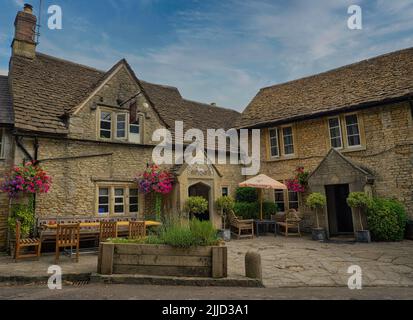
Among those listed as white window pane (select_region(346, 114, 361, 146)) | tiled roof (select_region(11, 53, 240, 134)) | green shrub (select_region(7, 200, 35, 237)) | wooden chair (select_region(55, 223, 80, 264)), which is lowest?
wooden chair (select_region(55, 223, 80, 264))

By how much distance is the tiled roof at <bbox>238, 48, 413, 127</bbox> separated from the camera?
43.1 feet

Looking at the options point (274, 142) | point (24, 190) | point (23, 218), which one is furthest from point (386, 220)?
point (23, 218)

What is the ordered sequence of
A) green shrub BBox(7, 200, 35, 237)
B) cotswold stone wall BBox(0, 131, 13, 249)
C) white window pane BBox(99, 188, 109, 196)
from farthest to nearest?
white window pane BBox(99, 188, 109, 196) < cotswold stone wall BBox(0, 131, 13, 249) < green shrub BBox(7, 200, 35, 237)

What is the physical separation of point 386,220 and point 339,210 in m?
3.43

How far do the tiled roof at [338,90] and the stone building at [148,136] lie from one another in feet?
0.21

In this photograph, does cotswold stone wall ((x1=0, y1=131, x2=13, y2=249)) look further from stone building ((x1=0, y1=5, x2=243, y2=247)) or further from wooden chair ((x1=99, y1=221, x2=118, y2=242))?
wooden chair ((x1=99, y1=221, x2=118, y2=242))

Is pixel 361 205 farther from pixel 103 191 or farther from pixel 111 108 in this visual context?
pixel 111 108

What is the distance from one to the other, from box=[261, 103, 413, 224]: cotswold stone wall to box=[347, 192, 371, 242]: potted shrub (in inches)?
66.5

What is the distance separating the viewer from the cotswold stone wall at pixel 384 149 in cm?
1199

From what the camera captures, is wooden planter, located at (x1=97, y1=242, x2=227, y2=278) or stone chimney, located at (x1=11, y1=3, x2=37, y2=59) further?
stone chimney, located at (x1=11, y1=3, x2=37, y2=59)

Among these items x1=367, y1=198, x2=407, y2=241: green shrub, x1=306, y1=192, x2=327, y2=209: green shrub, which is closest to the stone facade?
x1=306, y1=192, x2=327, y2=209: green shrub

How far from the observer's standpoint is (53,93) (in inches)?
484
